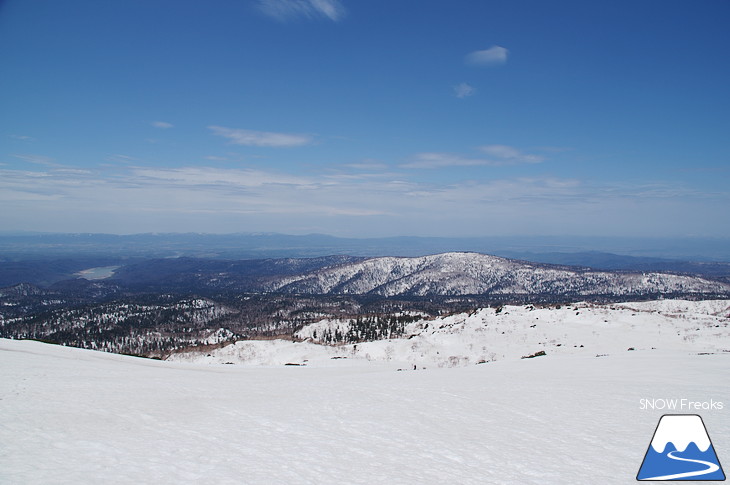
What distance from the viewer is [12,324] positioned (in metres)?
191

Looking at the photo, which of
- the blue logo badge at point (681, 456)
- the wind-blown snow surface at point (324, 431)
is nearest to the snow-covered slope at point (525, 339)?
the wind-blown snow surface at point (324, 431)

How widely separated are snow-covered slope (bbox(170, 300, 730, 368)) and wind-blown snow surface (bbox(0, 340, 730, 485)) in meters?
35.6

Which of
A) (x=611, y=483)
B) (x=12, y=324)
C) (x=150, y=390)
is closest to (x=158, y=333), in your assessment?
(x=12, y=324)

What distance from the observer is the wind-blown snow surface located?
5906 mm

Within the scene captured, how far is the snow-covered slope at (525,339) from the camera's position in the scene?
52125 millimetres

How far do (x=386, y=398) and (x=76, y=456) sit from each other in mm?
7996

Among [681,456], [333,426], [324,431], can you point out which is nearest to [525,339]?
[681,456]

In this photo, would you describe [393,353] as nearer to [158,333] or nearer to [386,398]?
[386,398]

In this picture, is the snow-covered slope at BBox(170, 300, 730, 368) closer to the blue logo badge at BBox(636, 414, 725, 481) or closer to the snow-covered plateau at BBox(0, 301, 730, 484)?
the snow-covered plateau at BBox(0, 301, 730, 484)

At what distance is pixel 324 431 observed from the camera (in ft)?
26.4

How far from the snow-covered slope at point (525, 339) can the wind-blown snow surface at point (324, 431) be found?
35.6 m

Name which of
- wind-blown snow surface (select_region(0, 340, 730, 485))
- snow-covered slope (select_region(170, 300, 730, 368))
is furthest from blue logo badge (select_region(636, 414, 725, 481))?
snow-covered slope (select_region(170, 300, 730, 368))

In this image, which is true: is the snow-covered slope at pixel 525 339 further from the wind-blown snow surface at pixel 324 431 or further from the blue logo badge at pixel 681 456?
the blue logo badge at pixel 681 456

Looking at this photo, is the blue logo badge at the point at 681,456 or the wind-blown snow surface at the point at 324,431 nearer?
the wind-blown snow surface at the point at 324,431
